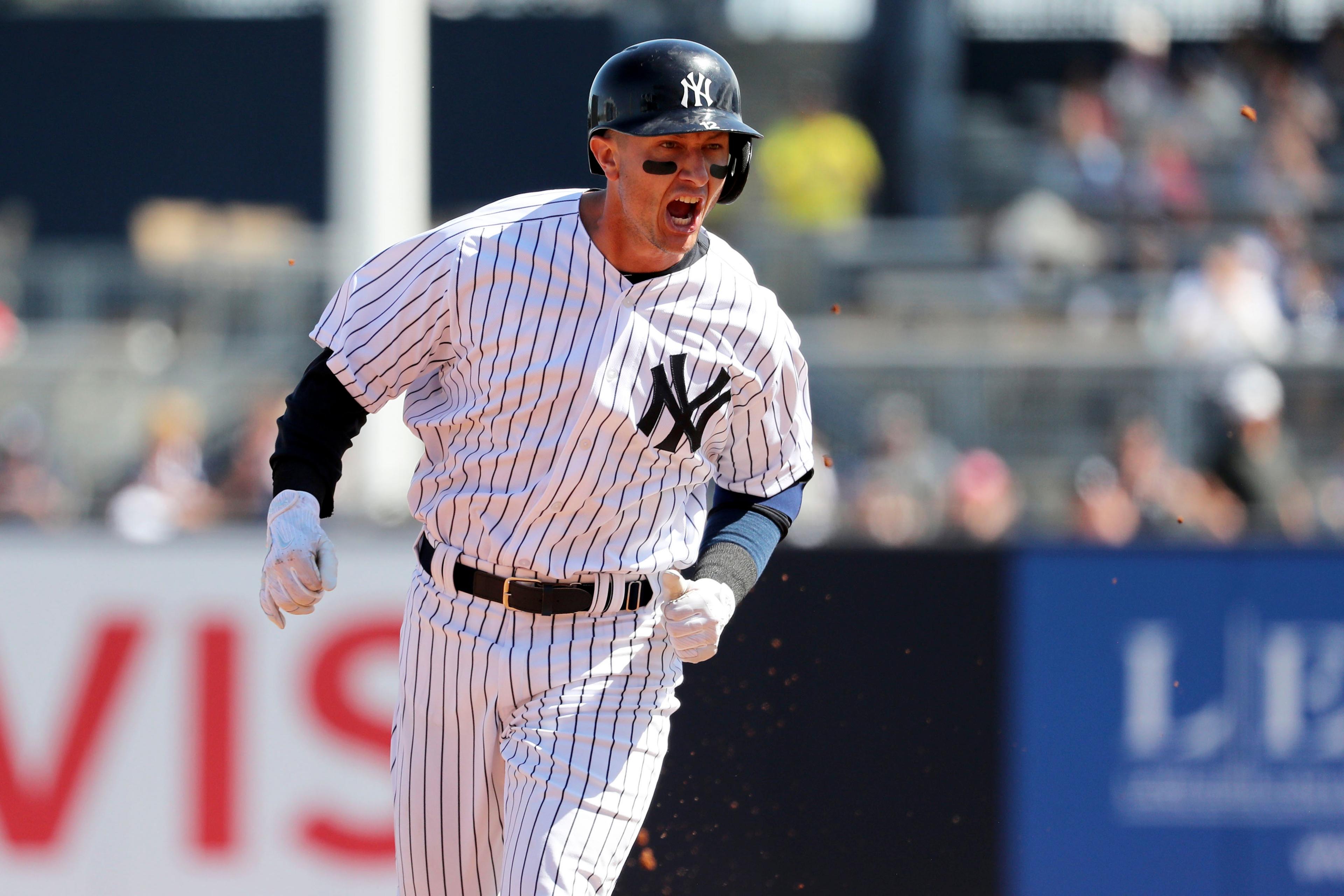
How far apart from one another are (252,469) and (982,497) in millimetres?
3398

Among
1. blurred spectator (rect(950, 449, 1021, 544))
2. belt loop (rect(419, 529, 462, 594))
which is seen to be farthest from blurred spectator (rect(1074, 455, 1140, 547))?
belt loop (rect(419, 529, 462, 594))

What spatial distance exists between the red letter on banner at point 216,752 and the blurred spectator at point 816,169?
5.62 metres

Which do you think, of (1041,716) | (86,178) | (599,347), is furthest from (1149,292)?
(86,178)

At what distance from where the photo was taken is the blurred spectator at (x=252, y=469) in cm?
796

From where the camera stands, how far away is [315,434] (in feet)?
11.1

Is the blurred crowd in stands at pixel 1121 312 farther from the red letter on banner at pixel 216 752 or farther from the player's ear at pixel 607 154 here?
the player's ear at pixel 607 154

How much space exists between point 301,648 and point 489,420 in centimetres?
294

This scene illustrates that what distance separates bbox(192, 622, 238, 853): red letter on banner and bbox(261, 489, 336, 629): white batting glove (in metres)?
2.83

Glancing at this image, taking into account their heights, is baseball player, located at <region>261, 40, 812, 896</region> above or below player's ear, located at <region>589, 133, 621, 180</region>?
below

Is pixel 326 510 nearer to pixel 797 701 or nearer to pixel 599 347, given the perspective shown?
pixel 599 347

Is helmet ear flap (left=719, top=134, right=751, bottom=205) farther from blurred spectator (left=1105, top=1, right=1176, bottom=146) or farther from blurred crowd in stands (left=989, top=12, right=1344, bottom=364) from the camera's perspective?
blurred spectator (left=1105, top=1, right=1176, bottom=146)

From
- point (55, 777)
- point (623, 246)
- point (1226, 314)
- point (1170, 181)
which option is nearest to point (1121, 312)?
point (1226, 314)

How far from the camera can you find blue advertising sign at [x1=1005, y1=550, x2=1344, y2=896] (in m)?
6.03

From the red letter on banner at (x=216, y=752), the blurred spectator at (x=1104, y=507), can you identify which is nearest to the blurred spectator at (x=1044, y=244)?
the blurred spectator at (x=1104, y=507)
